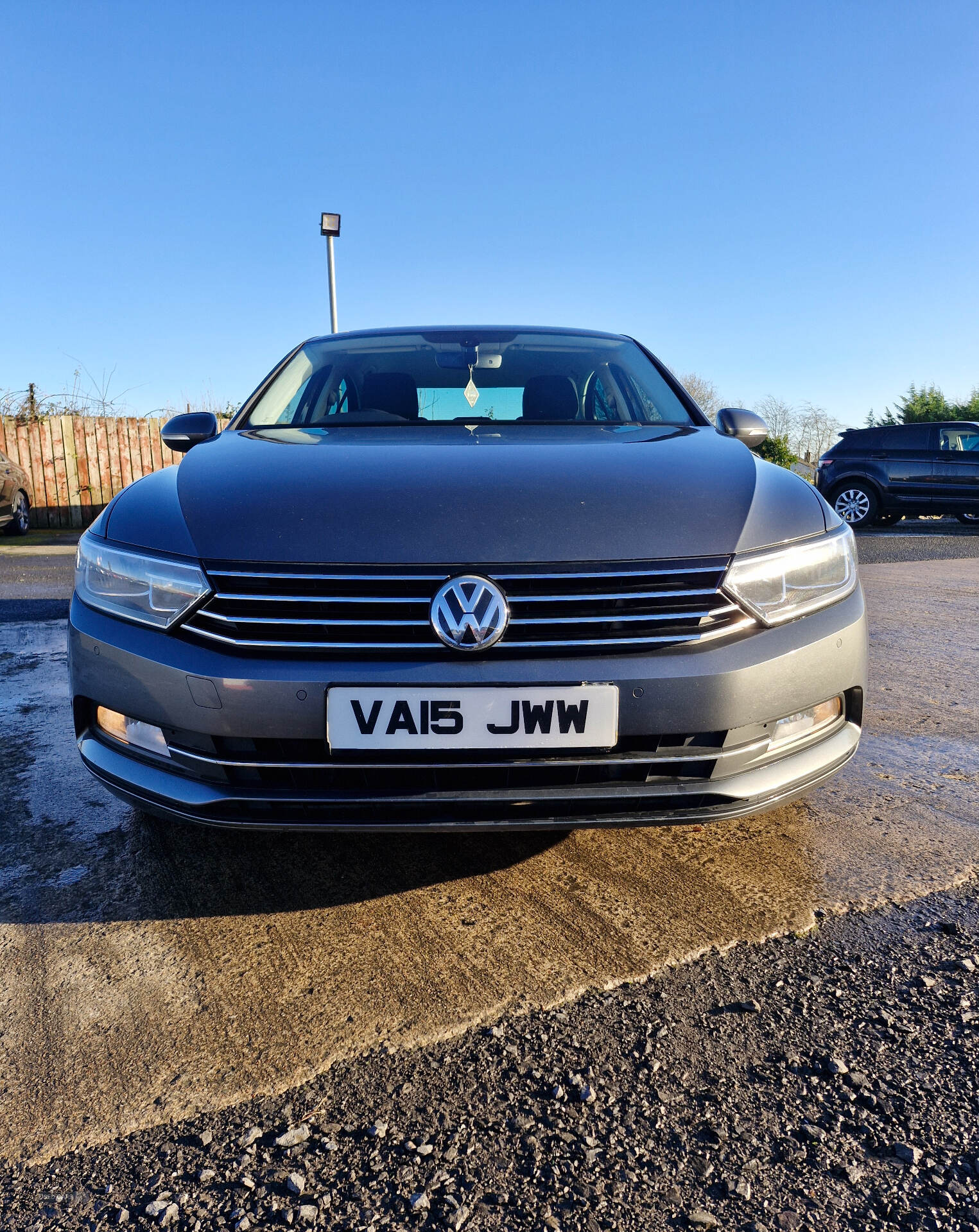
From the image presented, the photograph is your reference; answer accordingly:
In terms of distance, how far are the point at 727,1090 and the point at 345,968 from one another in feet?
2.57

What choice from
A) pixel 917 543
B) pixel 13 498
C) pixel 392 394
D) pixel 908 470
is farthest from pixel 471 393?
pixel 908 470

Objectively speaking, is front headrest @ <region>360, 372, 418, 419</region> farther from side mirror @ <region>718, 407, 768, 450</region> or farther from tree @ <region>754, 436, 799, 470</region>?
tree @ <region>754, 436, 799, 470</region>

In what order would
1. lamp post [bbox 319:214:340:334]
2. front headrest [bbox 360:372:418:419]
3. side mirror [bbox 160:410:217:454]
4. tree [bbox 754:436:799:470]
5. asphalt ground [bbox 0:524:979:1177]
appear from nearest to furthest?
asphalt ground [bbox 0:524:979:1177] < side mirror [bbox 160:410:217:454] < front headrest [bbox 360:372:418:419] < lamp post [bbox 319:214:340:334] < tree [bbox 754:436:799:470]

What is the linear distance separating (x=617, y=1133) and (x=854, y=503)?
1380cm

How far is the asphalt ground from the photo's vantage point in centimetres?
158

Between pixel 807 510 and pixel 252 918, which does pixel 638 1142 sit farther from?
pixel 807 510

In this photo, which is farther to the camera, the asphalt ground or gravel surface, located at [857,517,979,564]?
gravel surface, located at [857,517,979,564]

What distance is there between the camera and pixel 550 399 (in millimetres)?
3096

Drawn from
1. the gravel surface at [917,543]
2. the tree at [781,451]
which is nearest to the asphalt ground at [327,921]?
the gravel surface at [917,543]

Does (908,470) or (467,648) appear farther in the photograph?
(908,470)

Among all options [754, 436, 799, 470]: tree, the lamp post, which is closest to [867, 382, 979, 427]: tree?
[754, 436, 799, 470]: tree

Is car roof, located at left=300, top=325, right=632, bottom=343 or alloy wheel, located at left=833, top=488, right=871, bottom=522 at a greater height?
car roof, located at left=300, top=325, right=632, bottom=343

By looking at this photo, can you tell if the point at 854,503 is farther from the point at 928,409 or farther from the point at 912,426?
the point at 928,409

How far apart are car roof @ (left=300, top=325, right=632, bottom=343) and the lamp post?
6875 millimetres
